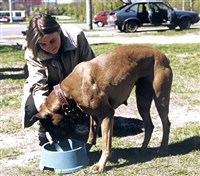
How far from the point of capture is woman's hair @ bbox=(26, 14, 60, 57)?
4.34 m

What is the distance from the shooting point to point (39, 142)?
17.9 feet

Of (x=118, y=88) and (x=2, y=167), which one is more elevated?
(x=118, y=88)

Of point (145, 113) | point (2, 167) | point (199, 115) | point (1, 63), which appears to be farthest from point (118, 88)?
point (1, 63)

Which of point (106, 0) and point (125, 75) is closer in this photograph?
point (125, 75)

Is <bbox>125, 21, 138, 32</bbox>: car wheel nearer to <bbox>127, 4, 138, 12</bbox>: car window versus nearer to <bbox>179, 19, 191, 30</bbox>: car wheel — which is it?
<bbox>127, 4, 138, 12</bbox>: car window

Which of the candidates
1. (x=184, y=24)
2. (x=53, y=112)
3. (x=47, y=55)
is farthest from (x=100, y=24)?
(x=53, y=112)

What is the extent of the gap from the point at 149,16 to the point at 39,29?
19.5 meters

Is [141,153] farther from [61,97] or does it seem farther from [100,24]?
[100,24]

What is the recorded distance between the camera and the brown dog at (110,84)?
4195 millimetres

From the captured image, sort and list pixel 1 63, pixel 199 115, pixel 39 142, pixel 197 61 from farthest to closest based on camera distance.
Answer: pixel 1 63 < pixel 197 61 < pixel 199 115 < pixel 39 142

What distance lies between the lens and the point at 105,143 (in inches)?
170

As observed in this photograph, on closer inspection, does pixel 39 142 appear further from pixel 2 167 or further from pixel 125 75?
pixel 125 75

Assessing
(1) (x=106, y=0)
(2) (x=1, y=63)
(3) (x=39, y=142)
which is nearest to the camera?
(3) (x=39, y=142)

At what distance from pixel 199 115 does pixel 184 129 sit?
0.75 metres
